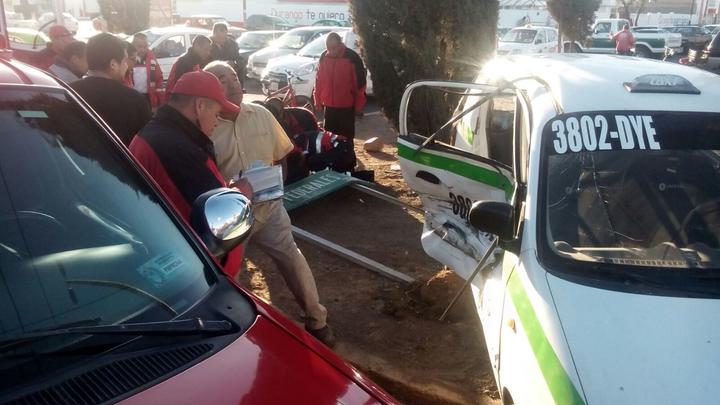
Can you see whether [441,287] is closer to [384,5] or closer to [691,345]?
[691,345]

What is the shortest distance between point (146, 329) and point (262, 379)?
0.33 meters

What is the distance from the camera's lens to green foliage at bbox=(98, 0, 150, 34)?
2767 cm

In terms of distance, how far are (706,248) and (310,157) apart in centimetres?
536

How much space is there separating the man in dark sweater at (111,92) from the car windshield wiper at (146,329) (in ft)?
10.6

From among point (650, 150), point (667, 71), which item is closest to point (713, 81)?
point (667, 71)

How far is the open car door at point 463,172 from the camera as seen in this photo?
4.06 metres

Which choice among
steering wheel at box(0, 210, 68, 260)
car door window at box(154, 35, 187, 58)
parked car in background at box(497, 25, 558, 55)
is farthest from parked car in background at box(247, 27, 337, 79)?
steering wheel at box(0, 210, 68, 260)

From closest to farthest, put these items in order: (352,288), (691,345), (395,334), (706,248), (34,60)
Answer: (691,345) → (706,248) → (395,334) → (352,288) → (34,60)

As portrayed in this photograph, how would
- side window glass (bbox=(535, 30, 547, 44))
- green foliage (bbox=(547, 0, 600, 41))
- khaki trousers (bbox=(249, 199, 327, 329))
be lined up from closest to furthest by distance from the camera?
1. khaki trousers (bbox=(249, 199, 327, 329))
2. side window glass (bbox=(535, 30, 547, 44))
3. green foliage (bbox=(547, 0, 600, 41))

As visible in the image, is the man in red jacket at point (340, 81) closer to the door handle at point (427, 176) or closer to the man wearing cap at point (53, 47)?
the man wearing cap at point (53, 47)

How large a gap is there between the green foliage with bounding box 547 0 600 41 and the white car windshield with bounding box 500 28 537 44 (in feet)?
4.11

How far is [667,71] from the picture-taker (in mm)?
3848

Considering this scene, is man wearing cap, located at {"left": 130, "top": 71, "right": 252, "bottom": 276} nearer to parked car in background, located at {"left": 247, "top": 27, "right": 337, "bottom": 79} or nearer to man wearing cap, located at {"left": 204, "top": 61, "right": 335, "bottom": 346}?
man wearing cap, located at {"left": 204, "top": 61, "right": 335, "bottom": 346}

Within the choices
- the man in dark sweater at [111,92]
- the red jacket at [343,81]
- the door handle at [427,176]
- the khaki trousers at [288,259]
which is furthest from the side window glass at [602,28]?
the khaki trousers at [288,259]
